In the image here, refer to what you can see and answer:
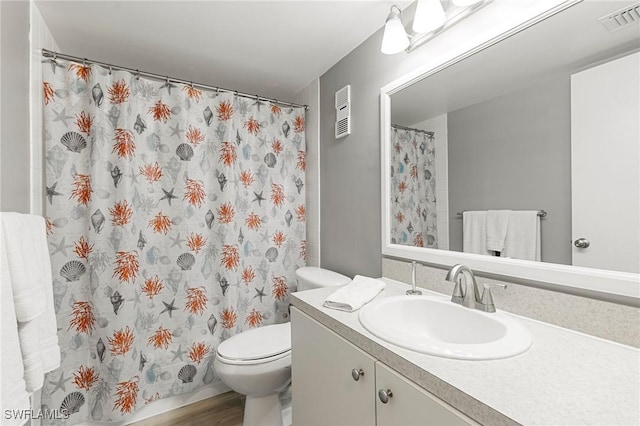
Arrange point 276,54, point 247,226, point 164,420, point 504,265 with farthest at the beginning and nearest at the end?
point 247,226
point 276,54
point 164,420
point 504,265

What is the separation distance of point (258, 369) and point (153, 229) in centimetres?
99

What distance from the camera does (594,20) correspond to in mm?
810

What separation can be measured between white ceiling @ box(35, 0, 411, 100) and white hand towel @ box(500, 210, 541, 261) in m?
1.12

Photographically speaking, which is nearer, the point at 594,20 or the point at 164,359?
the point at 594,20

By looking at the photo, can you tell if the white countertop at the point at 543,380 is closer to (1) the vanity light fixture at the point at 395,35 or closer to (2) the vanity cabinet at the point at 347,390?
(2) the vanity cabinet at the point at 347,390

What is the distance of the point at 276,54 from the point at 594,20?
1509 mm

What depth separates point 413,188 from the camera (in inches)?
55.7

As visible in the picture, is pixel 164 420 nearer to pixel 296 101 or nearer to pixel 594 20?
pixel 296 101

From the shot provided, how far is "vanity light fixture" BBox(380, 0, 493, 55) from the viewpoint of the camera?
109cm

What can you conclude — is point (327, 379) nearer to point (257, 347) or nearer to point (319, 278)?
point (257, 347)

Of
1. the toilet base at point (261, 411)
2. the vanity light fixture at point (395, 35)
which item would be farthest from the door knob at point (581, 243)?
the toilet base at point (261, 411)

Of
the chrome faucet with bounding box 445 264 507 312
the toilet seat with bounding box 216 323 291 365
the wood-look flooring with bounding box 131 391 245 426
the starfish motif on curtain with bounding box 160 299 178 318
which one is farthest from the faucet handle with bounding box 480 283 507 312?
the starfish motif on curtain with bounding box 160 299 178 318

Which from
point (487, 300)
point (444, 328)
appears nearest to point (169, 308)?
point (444, 328)

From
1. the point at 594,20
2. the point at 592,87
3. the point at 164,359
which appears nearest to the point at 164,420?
the point at 164,359
